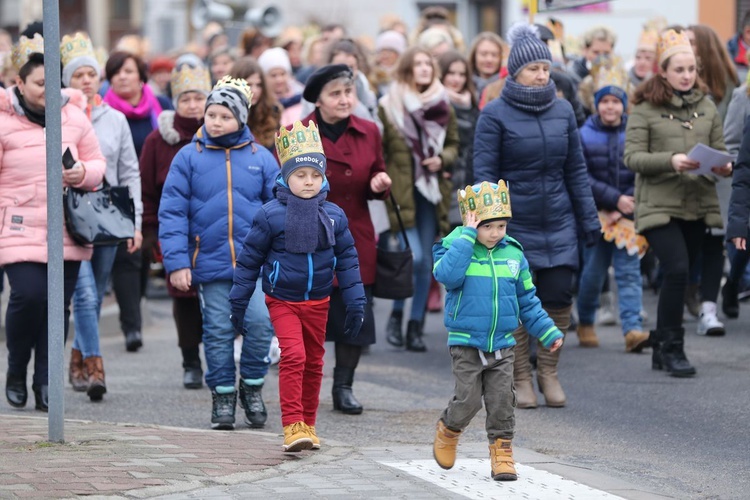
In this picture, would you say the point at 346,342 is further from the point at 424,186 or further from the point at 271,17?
the point at 271,17

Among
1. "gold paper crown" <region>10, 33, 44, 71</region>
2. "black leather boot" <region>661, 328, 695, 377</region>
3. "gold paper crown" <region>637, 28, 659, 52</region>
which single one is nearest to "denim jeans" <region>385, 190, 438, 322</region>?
"black leather boot" <region>661, 328, 695, 377</region>

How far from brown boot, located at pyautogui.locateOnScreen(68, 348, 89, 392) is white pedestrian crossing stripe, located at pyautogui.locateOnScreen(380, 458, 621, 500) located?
3227 mm

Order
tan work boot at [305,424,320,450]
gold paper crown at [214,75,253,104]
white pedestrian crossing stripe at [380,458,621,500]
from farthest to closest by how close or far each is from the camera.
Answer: gold paper crown at [214,75,253,104]
tan work boot at [305,424,320,450]
white pedestrian crossing stripe at [380,458,621,500]

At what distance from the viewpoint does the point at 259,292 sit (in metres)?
8.67

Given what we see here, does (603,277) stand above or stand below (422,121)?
below

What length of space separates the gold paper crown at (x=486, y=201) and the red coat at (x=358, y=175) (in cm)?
223

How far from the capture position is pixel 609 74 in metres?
11.9

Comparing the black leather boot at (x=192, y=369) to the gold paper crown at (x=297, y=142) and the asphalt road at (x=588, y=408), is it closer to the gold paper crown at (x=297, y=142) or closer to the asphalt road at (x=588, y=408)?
the asphalt road at (x=588, y=408)

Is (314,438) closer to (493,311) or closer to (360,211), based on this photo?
(493,311)

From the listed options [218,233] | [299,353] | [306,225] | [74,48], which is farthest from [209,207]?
[74,48]

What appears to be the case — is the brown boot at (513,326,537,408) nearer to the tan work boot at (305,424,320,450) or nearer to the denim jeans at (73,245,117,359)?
the tan work boot at (305,424,320,450)

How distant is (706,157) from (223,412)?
3465mm

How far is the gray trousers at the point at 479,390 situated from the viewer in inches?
283

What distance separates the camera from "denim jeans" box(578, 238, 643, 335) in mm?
11703
